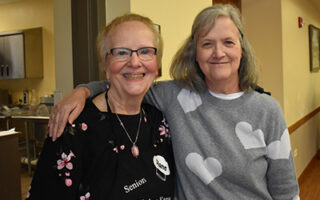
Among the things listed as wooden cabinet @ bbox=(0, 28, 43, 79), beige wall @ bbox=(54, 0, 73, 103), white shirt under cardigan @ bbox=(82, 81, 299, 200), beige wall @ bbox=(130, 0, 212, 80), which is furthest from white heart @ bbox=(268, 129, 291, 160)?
wooden cabinet @ bbox=(0, 28, 43, 79)

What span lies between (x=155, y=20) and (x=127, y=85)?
0.96 meters

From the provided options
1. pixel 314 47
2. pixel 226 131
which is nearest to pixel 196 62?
pixel 226 131

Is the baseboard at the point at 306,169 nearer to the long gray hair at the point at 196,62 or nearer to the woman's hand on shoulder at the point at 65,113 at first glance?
the long gray hair at the point at 196,62

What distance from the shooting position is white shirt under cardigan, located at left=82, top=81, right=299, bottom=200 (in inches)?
46.9

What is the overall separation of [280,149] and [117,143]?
68cm

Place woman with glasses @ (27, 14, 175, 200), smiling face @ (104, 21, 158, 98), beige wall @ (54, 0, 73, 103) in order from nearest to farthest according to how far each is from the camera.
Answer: woman with glasses @ (27, 14, 175, 200)
smiling face @ (104, 21, 158, 98)
beige wall @ (54, 0, 73, 103)

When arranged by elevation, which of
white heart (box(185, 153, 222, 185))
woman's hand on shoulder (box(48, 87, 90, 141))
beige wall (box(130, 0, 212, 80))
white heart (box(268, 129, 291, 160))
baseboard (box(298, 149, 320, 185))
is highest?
beige wall (box(130, 0, 212, 80))

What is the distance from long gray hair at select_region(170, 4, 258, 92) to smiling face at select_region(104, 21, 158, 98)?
28 centimetres

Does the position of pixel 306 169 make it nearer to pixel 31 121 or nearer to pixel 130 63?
pixel 31 121

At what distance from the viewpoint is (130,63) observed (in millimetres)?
1085

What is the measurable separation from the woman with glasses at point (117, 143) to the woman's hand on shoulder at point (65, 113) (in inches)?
0.9

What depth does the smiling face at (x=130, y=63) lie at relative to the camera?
1090mm

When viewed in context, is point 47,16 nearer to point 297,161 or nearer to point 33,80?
point 33,80

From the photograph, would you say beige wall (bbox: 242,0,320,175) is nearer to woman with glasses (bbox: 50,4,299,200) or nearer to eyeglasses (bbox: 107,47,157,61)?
woman with glasses (bbox: 50,4,299,200)
